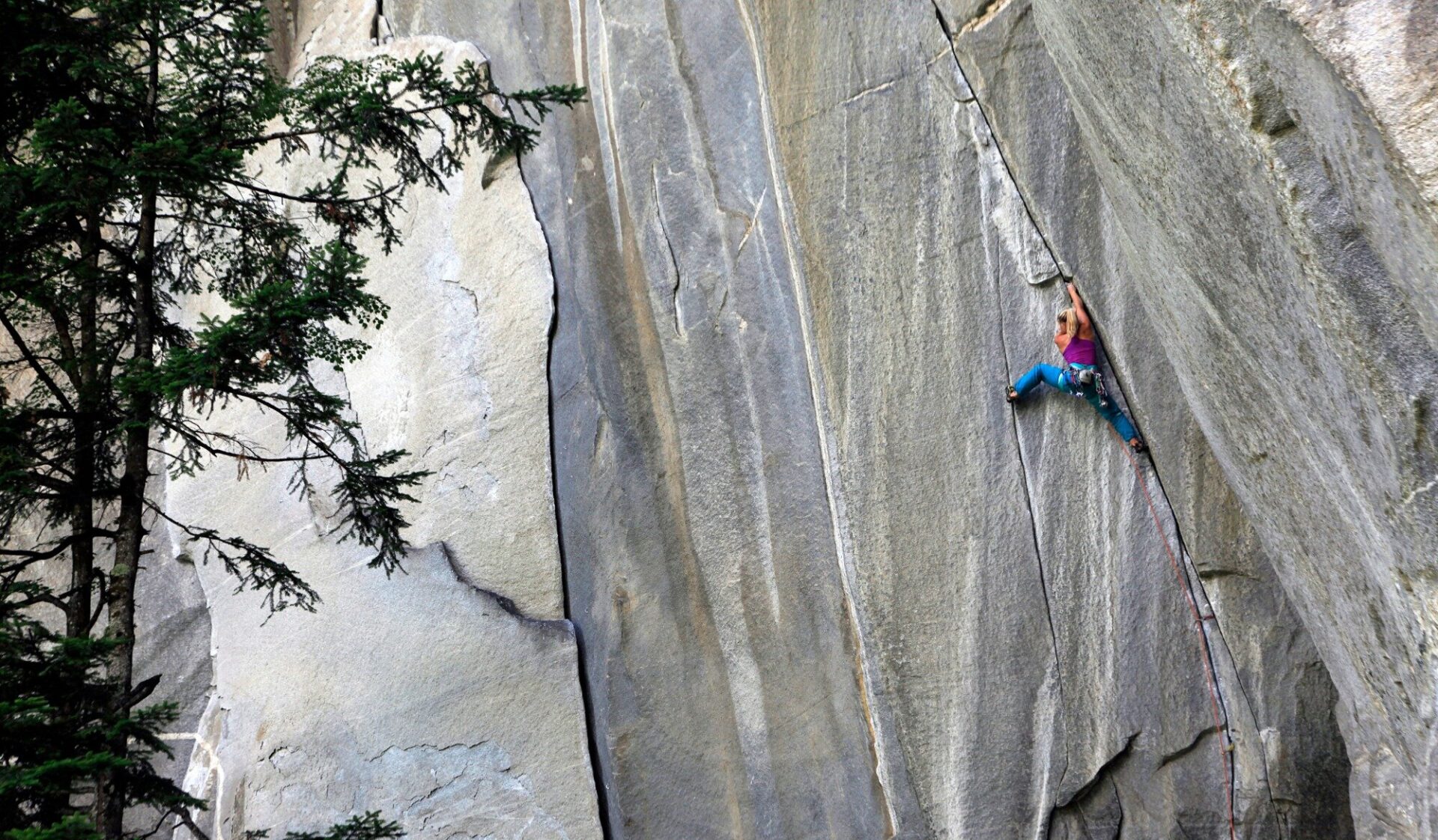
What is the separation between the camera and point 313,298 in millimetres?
4320

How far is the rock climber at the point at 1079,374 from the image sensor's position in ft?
16.8

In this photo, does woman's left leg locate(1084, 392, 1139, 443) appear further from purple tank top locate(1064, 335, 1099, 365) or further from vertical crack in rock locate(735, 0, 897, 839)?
vertical crack in rock locate(735, 0, 897, 839)

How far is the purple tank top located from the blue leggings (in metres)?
0.08

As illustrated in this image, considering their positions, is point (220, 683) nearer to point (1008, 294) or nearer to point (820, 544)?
point (820, 544)

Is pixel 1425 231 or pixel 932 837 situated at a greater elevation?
pixel 1425 231

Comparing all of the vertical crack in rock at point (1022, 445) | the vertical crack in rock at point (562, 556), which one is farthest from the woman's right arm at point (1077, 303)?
the vertical crack in rock at point (562, 556)

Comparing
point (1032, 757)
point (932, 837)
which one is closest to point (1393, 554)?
point (1032, 757)

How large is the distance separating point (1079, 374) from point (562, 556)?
3150 mm

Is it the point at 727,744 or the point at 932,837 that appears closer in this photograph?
the point at 932,837

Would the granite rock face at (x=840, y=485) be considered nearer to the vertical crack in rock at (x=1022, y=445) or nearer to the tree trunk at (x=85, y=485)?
the vertical crack in rock at (x=1022, y=445)

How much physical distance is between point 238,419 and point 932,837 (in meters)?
5.61

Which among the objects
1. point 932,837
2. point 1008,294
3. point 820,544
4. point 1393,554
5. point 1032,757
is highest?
point 1008,294

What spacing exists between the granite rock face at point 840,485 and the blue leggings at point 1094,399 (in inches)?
4.0

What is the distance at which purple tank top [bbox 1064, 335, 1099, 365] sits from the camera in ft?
17.0
